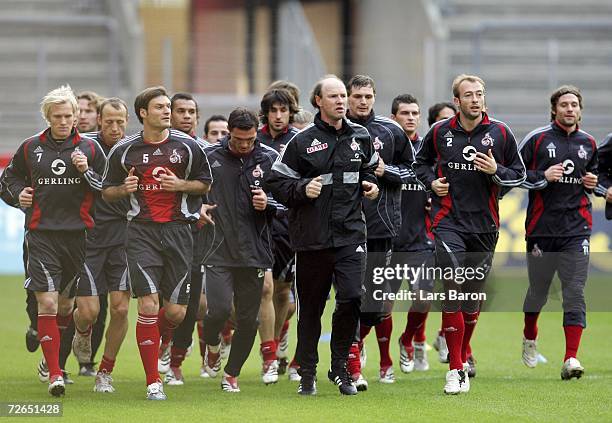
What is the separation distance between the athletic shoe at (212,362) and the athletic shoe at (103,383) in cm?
128

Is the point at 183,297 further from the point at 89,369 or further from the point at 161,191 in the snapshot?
the point at 89,369

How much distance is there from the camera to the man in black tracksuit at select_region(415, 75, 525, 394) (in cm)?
1045

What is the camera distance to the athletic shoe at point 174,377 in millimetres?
11344

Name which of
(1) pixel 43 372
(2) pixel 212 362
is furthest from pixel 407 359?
(1) pixel 43 372

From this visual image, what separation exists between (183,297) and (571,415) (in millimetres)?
3139

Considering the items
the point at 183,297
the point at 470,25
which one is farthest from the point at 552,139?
the point at 470,25

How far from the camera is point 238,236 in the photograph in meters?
10.7

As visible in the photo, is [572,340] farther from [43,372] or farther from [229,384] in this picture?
[43,372]

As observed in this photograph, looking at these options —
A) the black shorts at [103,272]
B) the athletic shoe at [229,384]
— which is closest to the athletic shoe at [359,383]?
the athletic shoe at [229,384]

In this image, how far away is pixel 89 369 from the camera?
12.0 metres

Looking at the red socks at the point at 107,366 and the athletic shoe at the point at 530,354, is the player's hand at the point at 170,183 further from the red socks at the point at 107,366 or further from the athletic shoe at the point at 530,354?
the athletic shoe at the point at 530,354

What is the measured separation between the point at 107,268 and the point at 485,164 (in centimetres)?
329

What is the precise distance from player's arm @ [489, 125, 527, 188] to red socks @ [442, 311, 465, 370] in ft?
3.70

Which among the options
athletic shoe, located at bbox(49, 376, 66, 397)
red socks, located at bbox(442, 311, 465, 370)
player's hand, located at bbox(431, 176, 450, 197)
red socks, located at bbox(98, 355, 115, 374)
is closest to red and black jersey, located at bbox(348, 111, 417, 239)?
player's hand, located at bbox(431, 176, 450, 197)
